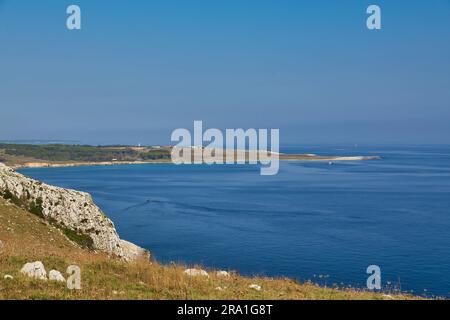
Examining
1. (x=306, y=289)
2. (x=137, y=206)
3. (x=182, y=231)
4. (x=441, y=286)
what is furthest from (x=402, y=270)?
(x=137, y=206)

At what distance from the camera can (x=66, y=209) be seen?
43156 mm

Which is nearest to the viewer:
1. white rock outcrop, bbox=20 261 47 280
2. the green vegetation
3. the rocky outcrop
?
white rock outcrop, bbox=20 261 47 280

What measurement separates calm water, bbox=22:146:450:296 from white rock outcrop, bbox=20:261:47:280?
30.4 meters

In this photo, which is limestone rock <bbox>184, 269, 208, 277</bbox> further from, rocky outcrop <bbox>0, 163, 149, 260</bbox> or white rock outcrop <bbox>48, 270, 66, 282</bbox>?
rocky outcrop <bbox>0, 163, 149, 260</bbox>

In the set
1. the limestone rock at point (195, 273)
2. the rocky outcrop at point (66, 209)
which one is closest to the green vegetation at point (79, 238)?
the rocky outcrop at point (66, 209)

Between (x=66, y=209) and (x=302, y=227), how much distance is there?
4819 cm

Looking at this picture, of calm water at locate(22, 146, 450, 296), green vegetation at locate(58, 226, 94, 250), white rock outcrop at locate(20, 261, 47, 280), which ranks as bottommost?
calm water at locate(22, 146, 450, 296)

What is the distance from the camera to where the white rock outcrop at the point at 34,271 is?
541 inches

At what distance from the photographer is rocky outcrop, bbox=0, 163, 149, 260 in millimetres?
41094

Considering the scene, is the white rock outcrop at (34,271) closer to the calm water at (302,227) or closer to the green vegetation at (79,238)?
the green vegetation at (79,238)

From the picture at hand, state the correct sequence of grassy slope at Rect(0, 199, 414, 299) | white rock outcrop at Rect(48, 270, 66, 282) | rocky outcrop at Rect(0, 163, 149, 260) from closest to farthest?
1. grassy slope at Rect(0, 199, 414, 299)
2. white rock outcrop at Rect(48, 270, 66, 282)
3. rocky outcrop at Rect(0, 163, 149, 260)

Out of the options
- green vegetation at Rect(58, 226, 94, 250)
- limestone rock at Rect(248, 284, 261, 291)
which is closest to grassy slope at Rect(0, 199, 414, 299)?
limestone rock at Rect(248, 284, 261, 291)

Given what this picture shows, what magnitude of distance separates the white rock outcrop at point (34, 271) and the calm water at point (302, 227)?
→ 30.4 meters

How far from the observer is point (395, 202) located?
110188mm
